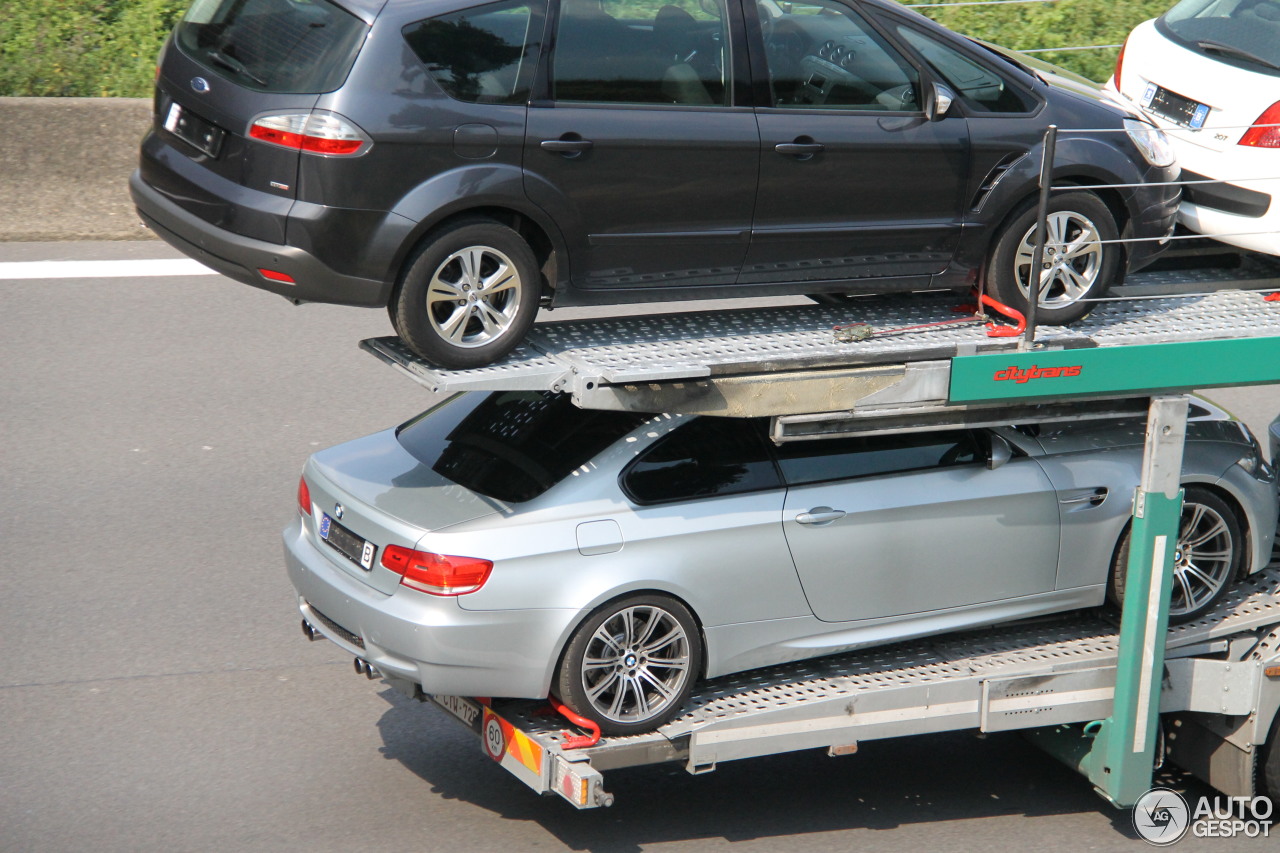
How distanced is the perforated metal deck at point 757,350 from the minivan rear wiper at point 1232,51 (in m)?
1.69

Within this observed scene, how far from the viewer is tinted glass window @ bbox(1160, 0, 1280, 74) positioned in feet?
25.7

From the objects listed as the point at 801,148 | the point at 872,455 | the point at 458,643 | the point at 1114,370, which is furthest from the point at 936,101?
the point at 458,643

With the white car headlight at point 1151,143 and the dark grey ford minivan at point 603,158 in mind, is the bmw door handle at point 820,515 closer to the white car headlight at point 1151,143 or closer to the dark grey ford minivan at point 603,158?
the dark grey ford minivan at point 603,158

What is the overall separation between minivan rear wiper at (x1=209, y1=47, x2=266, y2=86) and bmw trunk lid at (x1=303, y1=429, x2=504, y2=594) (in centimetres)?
160

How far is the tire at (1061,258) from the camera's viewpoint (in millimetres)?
6598

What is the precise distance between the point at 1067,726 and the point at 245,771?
3.50 meters

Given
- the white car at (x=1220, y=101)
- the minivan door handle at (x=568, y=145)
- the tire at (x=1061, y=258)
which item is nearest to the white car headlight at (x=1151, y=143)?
the white car at (x=1220, y=101)

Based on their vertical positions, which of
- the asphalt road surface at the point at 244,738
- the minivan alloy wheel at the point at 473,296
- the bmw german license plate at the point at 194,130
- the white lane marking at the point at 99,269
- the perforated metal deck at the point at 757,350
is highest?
the bmw german license plate at the point at 194,130

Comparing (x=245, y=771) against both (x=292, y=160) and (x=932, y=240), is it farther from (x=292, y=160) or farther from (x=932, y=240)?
(x=932, y=240)

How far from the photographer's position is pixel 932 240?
21.3 ft

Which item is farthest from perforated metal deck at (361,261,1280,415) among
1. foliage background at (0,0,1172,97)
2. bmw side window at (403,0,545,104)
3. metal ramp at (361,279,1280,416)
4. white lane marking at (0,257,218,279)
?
foliage background at (0,0,1172,97)

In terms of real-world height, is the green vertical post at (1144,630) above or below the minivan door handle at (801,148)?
below

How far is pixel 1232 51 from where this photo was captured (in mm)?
7930

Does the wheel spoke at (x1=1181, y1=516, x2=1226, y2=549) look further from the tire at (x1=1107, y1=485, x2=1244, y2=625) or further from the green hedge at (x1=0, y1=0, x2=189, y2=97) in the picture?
the green hedge at (x1=0, y1=0, x2=189, y2=97)
